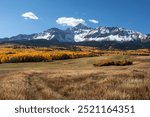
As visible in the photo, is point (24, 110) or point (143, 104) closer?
point (24, 110)

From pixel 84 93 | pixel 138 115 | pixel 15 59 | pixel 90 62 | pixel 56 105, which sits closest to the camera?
pixel 138 115

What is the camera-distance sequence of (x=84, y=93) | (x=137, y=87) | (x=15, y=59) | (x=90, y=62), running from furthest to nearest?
(x=15, y=59) < (x=90, y=62) < (x=137, y=87) < (x=84, y=93)

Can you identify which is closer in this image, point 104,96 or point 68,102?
point 68,102

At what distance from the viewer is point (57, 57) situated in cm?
16612

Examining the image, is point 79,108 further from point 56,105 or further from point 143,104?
point 143,104

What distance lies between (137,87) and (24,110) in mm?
11020

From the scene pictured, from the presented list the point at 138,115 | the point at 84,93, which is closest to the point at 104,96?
the point at 84,93

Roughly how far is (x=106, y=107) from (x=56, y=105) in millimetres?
2014

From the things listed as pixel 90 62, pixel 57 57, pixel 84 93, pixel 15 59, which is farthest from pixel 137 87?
pixel 57 57

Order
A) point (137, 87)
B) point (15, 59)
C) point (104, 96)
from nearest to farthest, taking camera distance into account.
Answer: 1. point (104, 96)
2. point (137, 87)
3. point (15, 59)

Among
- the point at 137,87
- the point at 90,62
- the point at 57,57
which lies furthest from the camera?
the point at 57,57

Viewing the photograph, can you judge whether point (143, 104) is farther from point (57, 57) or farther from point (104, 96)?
point (57, 57)

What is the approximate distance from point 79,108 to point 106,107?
1032mm

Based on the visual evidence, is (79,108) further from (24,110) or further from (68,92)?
(68,92)
